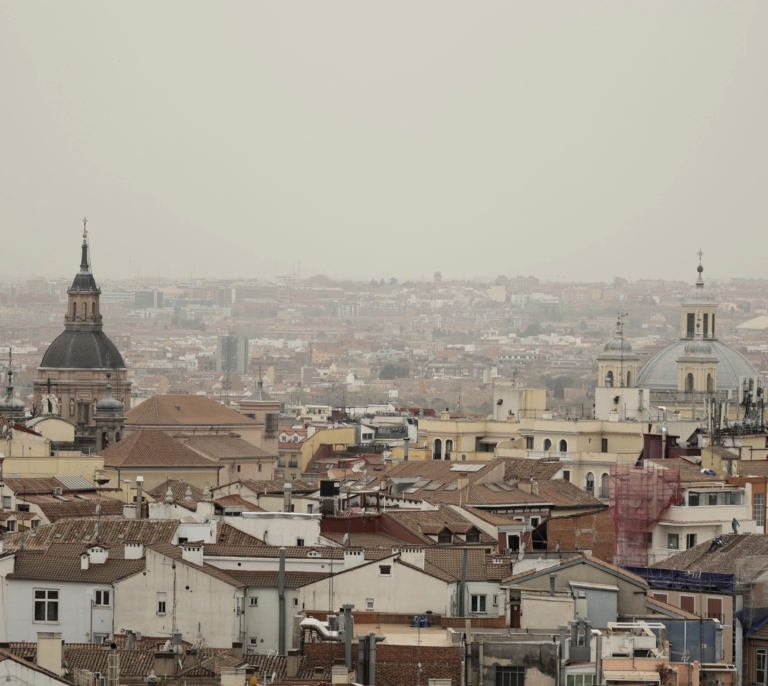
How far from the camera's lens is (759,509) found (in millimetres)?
Result: 29078

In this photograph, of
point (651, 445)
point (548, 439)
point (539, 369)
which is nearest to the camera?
point (651, 445)

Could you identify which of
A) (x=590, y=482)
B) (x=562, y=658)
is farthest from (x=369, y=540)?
(x=590, y=482)

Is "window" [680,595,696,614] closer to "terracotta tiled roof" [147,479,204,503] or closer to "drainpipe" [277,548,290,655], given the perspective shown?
"drainpipe" [277,548,290,655]

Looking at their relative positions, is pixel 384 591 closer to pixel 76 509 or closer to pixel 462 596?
pixel 462 596

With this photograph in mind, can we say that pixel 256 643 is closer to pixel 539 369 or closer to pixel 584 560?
pixel 584 560

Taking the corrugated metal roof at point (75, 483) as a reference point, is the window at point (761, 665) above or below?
Result: above

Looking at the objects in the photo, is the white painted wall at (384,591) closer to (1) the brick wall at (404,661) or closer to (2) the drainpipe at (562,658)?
(1) the brick wall at (404,661)

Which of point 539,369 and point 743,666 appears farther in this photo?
point 539,369

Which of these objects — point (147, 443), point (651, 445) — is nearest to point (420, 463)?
point (651, 445)

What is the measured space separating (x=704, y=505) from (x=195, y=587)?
8249 millimetres

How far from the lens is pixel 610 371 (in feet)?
213

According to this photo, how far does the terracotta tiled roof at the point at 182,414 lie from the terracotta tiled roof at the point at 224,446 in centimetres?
167

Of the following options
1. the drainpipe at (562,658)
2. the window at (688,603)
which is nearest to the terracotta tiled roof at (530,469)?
the window at (688,603)

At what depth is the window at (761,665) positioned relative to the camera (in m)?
19.9
